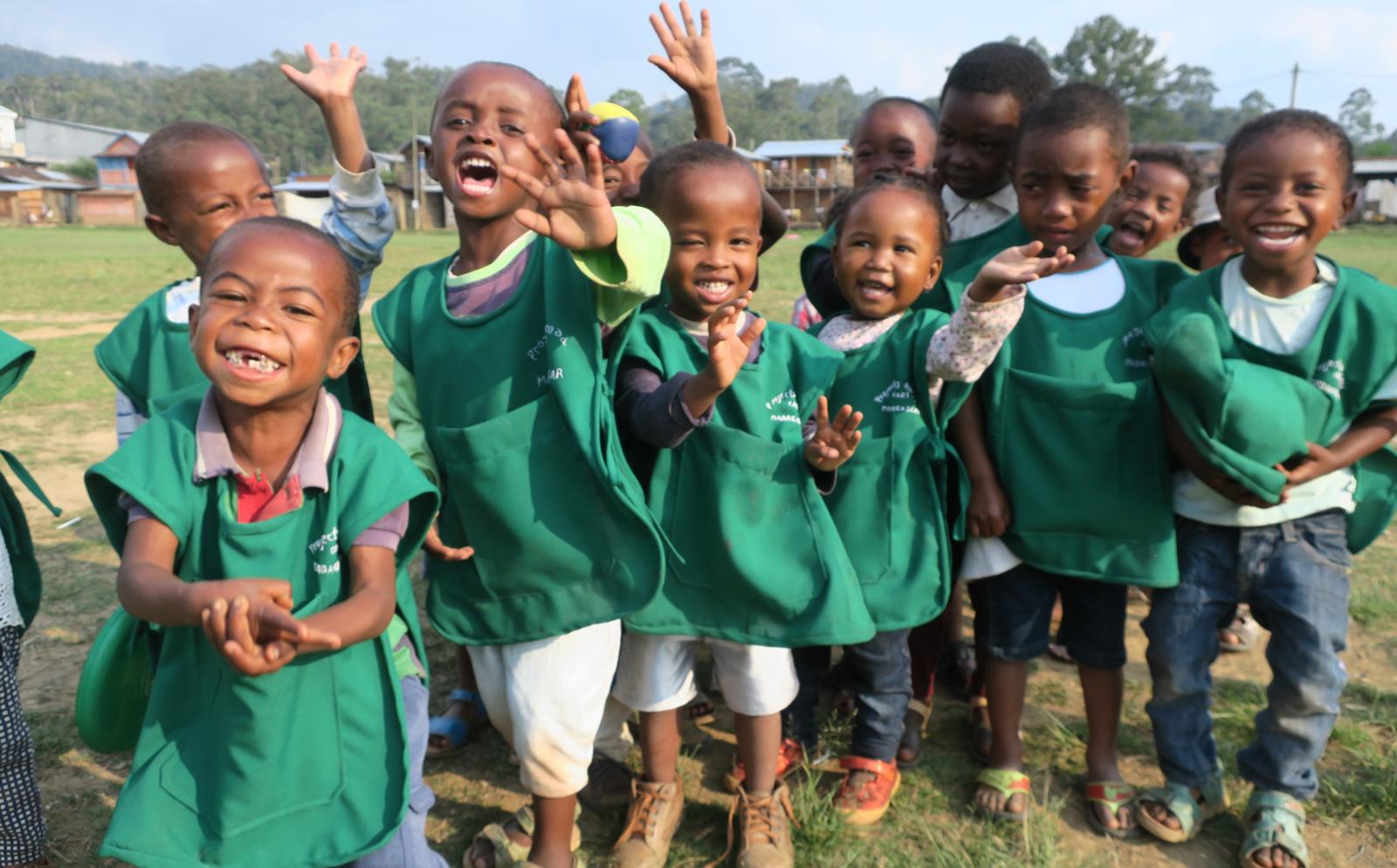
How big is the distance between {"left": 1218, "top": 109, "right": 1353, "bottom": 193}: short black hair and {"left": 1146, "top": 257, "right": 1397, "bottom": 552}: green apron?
27cm

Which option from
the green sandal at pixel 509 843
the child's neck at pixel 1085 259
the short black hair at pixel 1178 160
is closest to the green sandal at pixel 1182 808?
the child's neck at pixel 1085 259

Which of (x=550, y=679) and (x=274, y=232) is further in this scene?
(x=550, y=679)

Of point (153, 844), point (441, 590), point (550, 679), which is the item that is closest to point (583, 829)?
point (550, 679)

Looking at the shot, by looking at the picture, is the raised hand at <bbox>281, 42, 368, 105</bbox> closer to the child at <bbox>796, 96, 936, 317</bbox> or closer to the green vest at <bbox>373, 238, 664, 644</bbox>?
the green vest at <bbox>373, 238, 664, 644</bbox>

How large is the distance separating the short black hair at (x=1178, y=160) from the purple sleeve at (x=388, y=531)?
320cm

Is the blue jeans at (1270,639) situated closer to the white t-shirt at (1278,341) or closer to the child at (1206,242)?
the white t-shirt at (1278,341)

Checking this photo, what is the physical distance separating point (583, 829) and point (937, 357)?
1.54 m

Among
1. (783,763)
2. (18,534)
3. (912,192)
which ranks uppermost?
(912,192)

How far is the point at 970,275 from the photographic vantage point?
279 cm

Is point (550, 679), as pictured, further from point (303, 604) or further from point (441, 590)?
point (303, 604)

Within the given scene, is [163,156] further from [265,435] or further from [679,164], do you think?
[679,164]

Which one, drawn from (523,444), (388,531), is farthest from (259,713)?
(523,444)

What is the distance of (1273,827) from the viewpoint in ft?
8.10

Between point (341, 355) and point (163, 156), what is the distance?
0.92 meters
